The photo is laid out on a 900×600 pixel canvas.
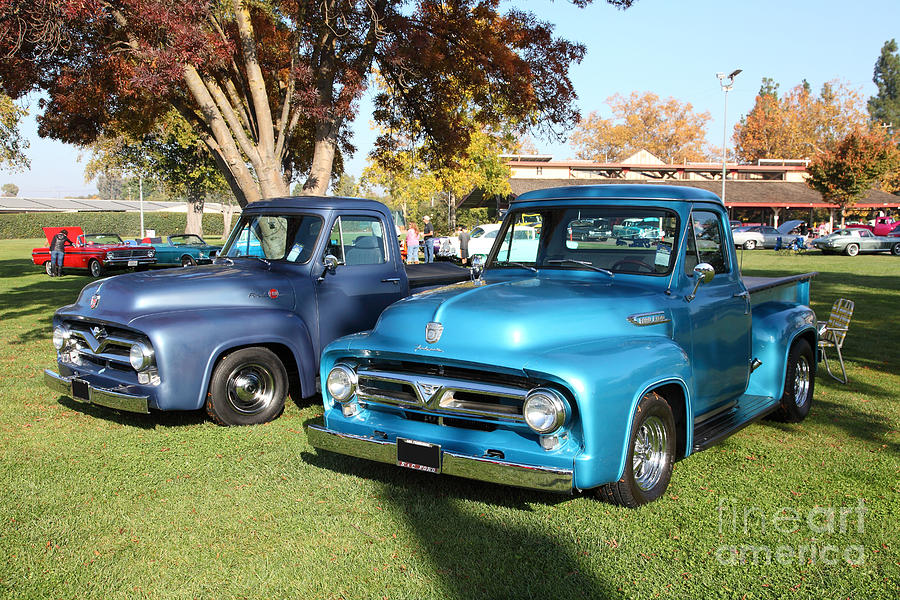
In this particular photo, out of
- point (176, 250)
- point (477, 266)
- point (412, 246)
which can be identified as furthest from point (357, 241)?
point (176, 250)

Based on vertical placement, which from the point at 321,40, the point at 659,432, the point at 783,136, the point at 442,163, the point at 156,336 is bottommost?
the point at 659,432

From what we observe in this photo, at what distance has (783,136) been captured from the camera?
79.6 m

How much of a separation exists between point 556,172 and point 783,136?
3812 centimetres

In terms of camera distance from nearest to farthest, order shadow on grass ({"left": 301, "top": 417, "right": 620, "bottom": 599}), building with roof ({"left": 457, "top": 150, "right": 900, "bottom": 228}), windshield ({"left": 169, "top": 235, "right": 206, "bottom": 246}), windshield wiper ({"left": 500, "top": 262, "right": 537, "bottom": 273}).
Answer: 1. shadow on grass ({"left": 301, "top": 417, "right": 620, "bottom": 599})
2. windshield wiper ({"left": 500, "top": 262, "right": 537, "bottom": 273})
3. windshield ({"left": 169, "top": 235, "right": 206, "bottom": 246})
4. building with roof ({"left": 457, "top": 150, "right": 900, "bottom": 228})

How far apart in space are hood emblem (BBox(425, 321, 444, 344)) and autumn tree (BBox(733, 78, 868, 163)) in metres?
81.2

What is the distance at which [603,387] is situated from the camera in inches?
154

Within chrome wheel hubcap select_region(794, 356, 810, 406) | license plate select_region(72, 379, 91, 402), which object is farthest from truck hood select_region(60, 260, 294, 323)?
chrome wheel hubcap select_region(794, 356, 810, 406)

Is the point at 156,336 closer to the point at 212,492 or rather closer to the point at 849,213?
the point at 212,492

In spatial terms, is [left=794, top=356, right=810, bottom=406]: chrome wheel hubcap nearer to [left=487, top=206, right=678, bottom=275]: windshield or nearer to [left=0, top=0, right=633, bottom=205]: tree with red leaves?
[left=487, top=206, right=678, bottom=275]: windshield

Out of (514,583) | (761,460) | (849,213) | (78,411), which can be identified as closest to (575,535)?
(514,583)

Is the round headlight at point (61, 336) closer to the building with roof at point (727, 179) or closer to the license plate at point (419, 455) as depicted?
the license plate at point (419, 455)

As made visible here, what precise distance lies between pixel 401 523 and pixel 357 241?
3688 millimetres

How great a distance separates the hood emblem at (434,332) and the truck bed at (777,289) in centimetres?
306

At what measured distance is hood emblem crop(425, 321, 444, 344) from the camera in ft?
14.3
